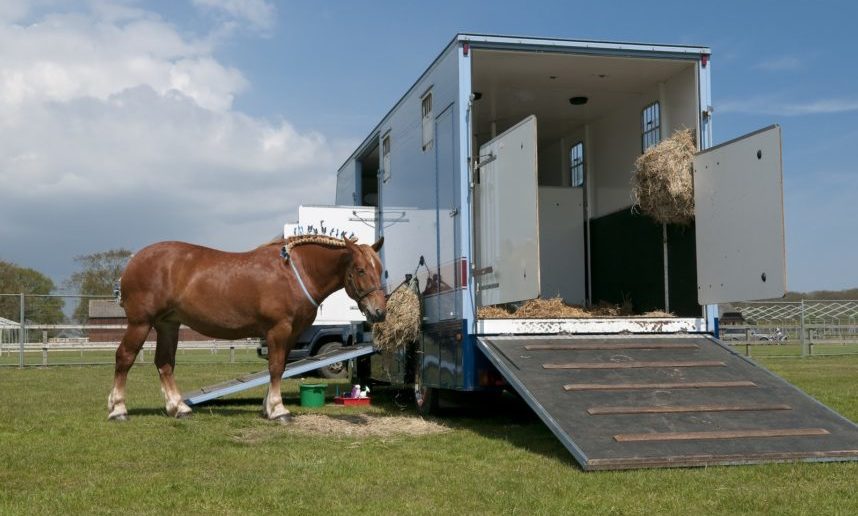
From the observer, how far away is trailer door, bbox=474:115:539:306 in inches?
267

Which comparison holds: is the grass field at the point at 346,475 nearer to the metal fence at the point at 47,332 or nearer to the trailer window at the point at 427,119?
the trailer window at the point at 427,119

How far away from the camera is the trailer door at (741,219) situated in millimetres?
6770

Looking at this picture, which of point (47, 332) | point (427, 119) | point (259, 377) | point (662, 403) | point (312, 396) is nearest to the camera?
point (662, 403)

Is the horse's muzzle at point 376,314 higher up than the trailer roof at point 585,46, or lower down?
lower down

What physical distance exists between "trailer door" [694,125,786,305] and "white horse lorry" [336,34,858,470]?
0.05 feet

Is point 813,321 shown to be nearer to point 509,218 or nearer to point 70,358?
point 70,358

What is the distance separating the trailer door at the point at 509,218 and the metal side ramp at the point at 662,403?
21.1 inches

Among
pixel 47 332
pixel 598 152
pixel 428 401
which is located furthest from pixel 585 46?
pixel 47 332

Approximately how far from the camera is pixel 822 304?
23.2 meters

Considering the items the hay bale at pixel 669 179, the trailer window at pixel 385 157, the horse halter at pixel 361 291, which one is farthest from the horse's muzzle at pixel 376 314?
the trailer window at pixel 385 157

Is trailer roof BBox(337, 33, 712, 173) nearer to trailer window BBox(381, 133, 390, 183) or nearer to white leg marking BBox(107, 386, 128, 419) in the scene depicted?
trailer window BBox(381, 133, 390, 183)

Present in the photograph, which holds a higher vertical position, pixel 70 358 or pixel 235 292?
pixel 235 292

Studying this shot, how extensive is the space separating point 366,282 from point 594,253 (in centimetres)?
336

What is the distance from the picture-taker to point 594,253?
10086mm
